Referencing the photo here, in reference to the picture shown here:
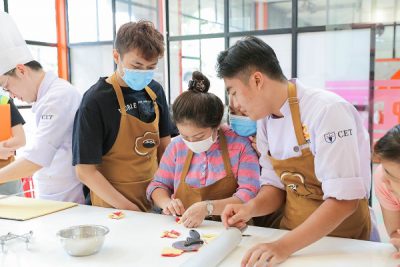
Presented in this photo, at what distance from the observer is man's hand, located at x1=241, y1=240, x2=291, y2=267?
1.12 metres

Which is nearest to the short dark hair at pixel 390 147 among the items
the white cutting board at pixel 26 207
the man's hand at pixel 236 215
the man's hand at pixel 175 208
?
the man's hand at pixel 236 215

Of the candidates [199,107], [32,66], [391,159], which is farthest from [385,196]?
[32,66]

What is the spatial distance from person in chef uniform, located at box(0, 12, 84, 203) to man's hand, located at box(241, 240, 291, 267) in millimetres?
1070

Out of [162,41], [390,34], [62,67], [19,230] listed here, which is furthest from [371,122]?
[62,67]

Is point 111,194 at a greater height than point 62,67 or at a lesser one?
lesser

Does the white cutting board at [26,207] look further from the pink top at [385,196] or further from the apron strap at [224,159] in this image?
the pink top at [385,196]

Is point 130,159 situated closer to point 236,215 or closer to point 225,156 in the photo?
point 225,156

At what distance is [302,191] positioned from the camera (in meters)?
1.40

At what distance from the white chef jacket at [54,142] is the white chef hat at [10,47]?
14 centimetres

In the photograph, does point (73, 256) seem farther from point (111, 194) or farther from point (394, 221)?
point (394, 221)

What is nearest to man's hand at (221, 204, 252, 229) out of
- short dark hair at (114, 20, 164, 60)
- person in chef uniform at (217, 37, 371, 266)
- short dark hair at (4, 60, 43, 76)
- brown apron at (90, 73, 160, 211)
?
person in chef uniform at (217, 37, 371, 266)

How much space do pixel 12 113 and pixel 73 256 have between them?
1.69 metres

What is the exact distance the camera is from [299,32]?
4.73 meters

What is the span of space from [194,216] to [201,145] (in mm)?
290
